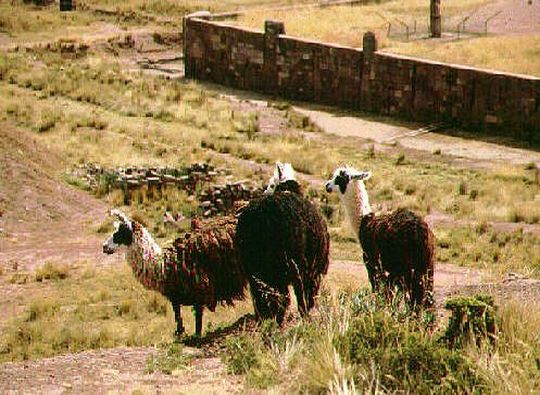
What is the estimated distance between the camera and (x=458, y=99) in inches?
1416

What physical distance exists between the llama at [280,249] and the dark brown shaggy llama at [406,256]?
705 millimetres

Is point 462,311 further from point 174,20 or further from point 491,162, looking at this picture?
point 174,20

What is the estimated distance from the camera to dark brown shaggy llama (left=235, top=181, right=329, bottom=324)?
12992 mm

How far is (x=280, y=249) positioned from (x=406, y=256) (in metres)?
1.50

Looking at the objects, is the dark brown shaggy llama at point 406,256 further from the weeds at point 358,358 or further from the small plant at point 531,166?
the small plant at point 531,166

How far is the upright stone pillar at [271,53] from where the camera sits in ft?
138

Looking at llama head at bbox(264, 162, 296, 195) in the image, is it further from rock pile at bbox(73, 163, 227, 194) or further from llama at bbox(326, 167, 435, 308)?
rock pile at bbox(73, 163, 227, 194)

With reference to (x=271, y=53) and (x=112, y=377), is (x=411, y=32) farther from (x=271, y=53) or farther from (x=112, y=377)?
(x=112, y=377)

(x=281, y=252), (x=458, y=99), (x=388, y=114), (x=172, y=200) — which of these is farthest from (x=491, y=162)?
(x=281, y=252)

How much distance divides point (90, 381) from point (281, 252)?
307 centimetres

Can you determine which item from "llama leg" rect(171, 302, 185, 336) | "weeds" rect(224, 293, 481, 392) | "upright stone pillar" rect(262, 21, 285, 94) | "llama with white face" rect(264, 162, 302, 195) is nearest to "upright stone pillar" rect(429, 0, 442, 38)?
"upright stone pillar" rect(262, 21, 285, 94)

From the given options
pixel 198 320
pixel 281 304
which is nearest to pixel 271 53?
pixel 198 320

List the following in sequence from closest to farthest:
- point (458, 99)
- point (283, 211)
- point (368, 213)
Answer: point (283, 211)
point (368, 213)
point (458, 99)

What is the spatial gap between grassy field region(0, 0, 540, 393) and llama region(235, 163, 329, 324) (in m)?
0.37
